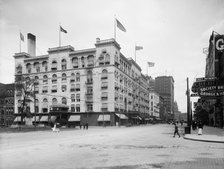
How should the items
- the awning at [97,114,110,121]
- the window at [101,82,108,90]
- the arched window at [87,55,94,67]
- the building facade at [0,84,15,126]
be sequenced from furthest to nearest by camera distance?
the building facade at [0,84,15,126] → the arched window at [87,55,94,67] → the window at [101,82,108,90] → the awning at [97,114,110,121]

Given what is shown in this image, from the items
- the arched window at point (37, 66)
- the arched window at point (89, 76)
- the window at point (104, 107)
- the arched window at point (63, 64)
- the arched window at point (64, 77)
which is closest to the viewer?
the window at point (104, 107)

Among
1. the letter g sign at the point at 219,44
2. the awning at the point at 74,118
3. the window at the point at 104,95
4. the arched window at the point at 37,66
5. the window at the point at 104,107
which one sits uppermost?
the arched window at the point at 37,66

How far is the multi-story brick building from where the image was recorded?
248ft

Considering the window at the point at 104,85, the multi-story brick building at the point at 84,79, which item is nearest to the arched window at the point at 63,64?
the multi-story brick building at the point at 84,79

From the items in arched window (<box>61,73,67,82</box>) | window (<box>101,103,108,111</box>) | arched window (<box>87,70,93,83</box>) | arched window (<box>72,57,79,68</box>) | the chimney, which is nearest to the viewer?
window (<box>101,103,108,111</box>)

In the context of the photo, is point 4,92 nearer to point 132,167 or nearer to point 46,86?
point 46,86

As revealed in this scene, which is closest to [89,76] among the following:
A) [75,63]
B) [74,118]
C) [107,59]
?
[75,63]

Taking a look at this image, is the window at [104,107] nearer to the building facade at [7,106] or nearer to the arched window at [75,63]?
the arched window at [75,63]

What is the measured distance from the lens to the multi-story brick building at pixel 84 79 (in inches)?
2980

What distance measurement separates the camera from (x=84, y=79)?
78750 mm

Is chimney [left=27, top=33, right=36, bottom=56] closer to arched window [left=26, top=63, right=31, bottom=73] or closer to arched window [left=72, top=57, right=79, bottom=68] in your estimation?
arched window [left=26, top=63, right=31, bottom=73]

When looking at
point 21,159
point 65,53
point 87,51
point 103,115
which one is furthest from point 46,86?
point 21,159

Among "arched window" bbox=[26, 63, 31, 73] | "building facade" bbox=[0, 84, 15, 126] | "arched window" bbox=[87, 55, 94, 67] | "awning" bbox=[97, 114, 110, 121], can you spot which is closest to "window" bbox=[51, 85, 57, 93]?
"arched window" bbox=[26, 63, 31, 73]

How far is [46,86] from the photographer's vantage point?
8356 cm
